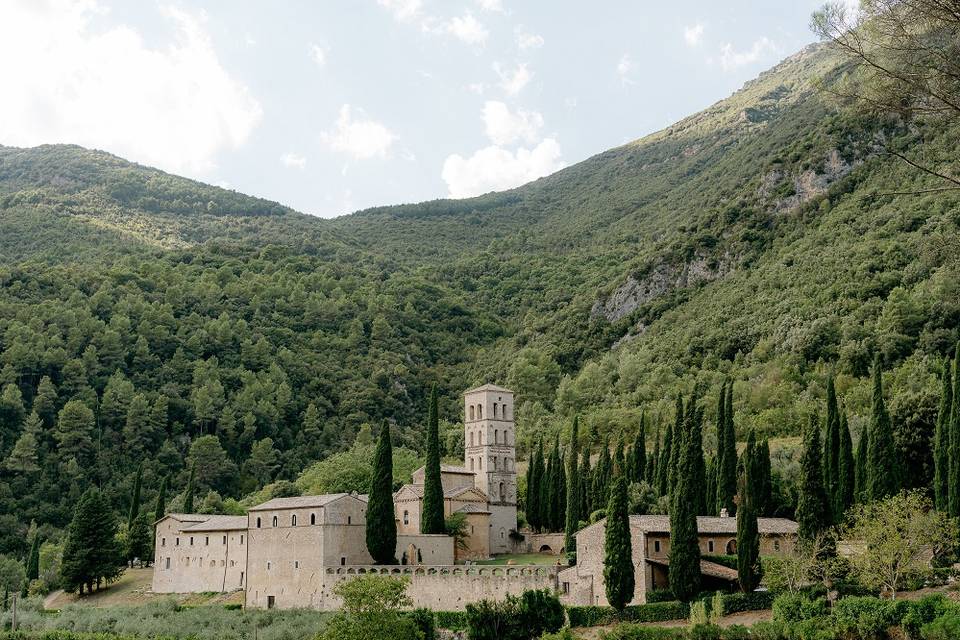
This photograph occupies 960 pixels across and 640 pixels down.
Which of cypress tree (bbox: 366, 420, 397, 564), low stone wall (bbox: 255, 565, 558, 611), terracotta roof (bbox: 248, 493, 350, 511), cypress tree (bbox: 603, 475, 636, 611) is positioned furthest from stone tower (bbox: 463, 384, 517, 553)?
cypress tree (bbox: 603, 475, 636, 611)

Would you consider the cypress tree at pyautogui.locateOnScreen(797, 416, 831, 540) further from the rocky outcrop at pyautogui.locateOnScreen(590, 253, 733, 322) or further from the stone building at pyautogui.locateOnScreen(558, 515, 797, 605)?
the rocky outcrop at pyautogui.locateOnScreen(590, 253, 733, 322)

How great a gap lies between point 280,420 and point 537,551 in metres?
40.6

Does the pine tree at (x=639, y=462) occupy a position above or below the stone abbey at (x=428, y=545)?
above

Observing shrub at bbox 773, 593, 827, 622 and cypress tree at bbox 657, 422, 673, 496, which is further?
cypress tree at bbox 657, 422, 673, 496

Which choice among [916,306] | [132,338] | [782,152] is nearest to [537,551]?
[916,306]

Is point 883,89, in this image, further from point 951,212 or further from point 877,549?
point 951,212

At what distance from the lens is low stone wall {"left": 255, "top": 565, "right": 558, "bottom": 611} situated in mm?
45938

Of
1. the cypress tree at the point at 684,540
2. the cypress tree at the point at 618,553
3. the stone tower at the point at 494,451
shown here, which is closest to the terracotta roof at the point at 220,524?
the stone tower at the point at 494,451

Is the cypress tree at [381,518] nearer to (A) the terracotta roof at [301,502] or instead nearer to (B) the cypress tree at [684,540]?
(A) the terracotta roof at [301,502]

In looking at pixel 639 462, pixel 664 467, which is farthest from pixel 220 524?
pixel 664 467

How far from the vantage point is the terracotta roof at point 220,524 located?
57.9 m

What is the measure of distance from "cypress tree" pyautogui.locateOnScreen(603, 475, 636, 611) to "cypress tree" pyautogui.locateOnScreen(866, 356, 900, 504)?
1023 cm

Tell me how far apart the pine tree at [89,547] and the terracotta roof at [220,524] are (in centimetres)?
471

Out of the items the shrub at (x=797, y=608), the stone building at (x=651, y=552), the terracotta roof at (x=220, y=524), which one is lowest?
the shrub at (x=797, y=608)
